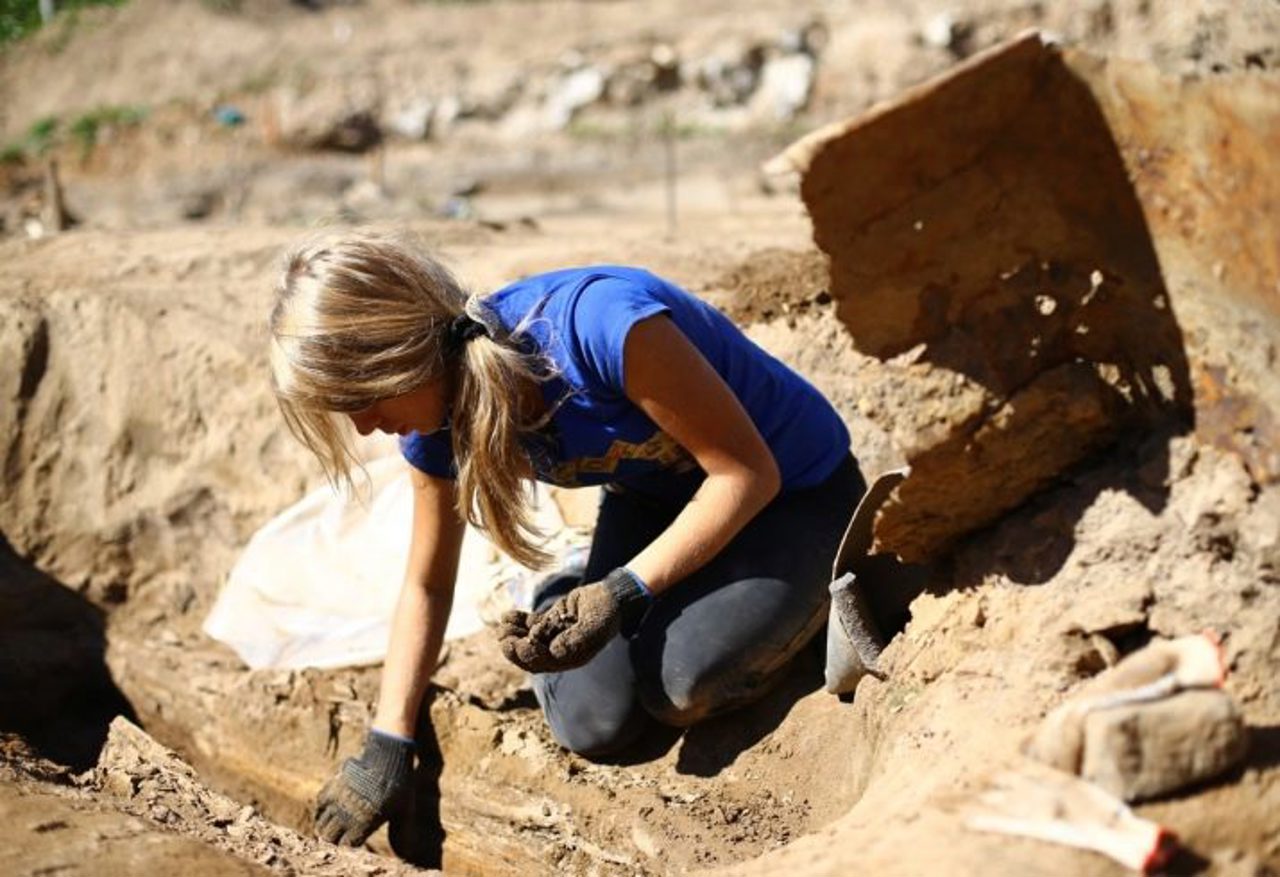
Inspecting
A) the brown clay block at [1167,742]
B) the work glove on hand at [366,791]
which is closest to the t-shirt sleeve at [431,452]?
the work glove on hand at [366,791]

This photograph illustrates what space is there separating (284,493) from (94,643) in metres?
0.57

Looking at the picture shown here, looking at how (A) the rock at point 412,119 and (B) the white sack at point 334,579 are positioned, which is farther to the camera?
(A) the rock at point 412,119

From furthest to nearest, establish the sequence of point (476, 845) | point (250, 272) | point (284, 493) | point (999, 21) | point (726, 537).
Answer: point (999, 21)
point (250, 272)
point (284, 493)
point (476, 845)
point (726, 537)

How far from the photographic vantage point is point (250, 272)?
413 cm

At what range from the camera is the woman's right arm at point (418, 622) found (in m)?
2.65

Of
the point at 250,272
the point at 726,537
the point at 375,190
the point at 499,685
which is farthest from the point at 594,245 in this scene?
the point at 375,190

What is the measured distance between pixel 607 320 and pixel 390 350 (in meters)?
0.35

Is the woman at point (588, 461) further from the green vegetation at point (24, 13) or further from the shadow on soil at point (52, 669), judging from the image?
the green vegetation at point (24, 13)

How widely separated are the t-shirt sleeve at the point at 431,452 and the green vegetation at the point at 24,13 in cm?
1098

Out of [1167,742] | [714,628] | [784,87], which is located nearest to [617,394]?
[714,628]

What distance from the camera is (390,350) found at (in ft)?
7.02

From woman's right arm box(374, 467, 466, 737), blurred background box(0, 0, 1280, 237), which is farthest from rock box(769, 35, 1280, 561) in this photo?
blurred background box(0, 0, 1280, 237)

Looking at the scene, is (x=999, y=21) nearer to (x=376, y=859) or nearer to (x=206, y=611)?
(x=206, y=611)

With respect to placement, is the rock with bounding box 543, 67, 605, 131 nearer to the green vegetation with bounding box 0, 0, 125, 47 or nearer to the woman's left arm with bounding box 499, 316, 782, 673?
the green vegetation with bounding box 0, 0, 125, 47
